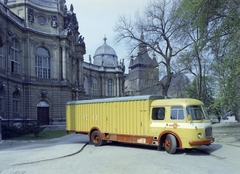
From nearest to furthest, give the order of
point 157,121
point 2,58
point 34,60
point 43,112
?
point 157,121 → point 2,58 → point 34,60 → point 43,112

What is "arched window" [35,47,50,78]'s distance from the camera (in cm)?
3975

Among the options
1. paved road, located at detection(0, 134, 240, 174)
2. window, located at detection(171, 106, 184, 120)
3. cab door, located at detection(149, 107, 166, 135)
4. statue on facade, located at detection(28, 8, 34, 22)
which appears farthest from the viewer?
statue on facade, located at detection(28, 8, 34, 22)

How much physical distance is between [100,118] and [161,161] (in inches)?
265

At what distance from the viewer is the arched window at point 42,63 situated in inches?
1565

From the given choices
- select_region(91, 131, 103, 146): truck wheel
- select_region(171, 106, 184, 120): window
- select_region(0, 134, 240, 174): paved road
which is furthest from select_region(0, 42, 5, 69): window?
select_region(171, 106, 184, 120): window

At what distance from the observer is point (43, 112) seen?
39906mm

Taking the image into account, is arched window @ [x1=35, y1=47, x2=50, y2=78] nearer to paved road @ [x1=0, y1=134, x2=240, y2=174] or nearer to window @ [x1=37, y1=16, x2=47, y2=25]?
window @ [x1=37, y1=16, x2=47, y2=25]

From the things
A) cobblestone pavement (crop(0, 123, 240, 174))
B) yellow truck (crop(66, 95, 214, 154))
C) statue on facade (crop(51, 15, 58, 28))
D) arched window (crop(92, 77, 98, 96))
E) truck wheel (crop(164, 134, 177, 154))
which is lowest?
cobblestone pavement (crop(0, 123, 240, 174))

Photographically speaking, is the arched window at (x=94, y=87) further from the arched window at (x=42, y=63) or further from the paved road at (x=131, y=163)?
the paved road at (x=131, y=163)

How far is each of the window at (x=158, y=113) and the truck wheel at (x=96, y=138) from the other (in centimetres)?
419

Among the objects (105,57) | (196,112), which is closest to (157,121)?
(196,112)

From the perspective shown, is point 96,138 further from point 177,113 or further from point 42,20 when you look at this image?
point 42,20

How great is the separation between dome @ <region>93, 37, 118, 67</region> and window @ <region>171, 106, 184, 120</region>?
65536mm

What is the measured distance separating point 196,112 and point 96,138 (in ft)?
22.4
